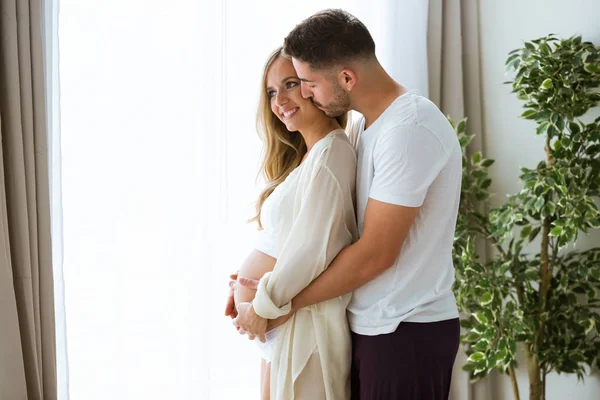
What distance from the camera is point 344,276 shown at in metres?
1.61

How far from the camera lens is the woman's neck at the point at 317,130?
74.9 inches

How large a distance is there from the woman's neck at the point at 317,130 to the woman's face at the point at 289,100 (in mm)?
15

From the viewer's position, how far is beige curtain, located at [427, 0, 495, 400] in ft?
9.93

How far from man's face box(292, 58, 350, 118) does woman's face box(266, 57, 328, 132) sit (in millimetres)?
128

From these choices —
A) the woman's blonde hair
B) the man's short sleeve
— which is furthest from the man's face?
the woman's blonde hair

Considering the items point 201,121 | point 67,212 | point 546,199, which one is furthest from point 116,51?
point 546,199

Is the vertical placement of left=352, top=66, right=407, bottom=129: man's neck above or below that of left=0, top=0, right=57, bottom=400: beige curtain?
above

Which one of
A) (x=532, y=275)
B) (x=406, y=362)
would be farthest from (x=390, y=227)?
(x=532, y=275)

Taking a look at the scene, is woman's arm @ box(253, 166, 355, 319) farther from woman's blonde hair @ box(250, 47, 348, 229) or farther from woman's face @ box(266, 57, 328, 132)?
woman's blonde hair @ box(250, 47, 348, 229)

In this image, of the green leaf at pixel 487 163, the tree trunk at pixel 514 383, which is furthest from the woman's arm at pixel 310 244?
the tree trunk at pixel 514 383

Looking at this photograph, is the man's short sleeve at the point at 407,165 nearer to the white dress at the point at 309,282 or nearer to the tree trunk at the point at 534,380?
the white dress at the point at 309,282

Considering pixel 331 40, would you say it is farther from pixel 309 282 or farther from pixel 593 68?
pixel 593 68

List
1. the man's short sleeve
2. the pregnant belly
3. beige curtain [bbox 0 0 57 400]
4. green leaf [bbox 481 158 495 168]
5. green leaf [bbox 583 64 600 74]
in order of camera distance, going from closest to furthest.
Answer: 1. the man's short sleeve
2. the pregnant belly
3. beige curtain [bbox 0 0 57 400]
4. green leaf [bbox 583 64 600 74]
5. green leaf [bbox 481 158 495 168]

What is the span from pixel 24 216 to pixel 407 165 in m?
1.22
